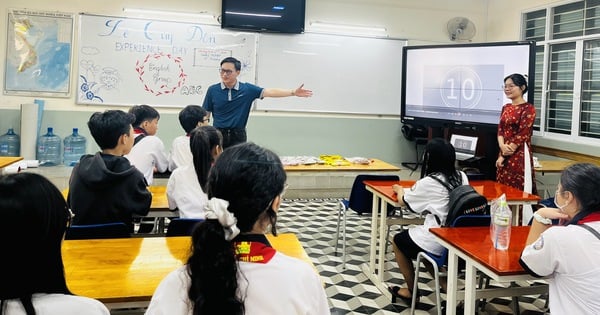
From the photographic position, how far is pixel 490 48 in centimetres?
551

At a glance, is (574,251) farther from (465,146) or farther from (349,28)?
(349,28)

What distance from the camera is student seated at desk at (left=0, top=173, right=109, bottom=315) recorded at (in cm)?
97

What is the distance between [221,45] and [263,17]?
2.22ft

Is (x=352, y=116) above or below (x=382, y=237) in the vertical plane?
above

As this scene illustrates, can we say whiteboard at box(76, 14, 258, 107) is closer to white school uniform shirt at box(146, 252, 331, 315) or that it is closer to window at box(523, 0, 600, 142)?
window at box(523, 0, 600, 142)

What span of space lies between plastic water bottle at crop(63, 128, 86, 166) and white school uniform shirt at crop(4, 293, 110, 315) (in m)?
5.32

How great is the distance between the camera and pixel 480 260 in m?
2.00

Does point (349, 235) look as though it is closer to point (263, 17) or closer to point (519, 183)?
point (519, 183)

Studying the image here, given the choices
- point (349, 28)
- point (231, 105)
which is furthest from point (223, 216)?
point (349, 28)

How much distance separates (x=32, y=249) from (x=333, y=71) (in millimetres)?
5914

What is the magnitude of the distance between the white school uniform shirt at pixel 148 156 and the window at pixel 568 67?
4.95 m

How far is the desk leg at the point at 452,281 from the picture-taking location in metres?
2.29

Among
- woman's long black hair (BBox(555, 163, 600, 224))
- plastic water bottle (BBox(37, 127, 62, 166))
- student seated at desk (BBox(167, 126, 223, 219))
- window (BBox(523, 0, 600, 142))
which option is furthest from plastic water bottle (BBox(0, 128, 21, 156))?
window (BBox(523, 0, 600, 142))

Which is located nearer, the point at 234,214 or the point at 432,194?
the point at 234,214
